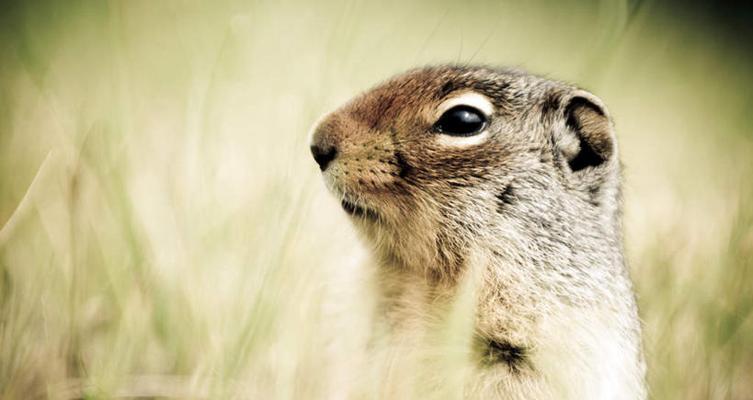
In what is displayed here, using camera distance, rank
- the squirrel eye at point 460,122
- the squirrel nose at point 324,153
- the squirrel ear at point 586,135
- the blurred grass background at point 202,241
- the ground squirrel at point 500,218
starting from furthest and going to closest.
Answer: the squirrel ear at point 586,135, the squirrel eye at point 460,122, the squirrel nose at point 324,153, the ground squirrel at point 500,218, the blurred grass background at point 202,241

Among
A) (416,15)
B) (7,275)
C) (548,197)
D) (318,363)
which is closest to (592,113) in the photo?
(548,197)

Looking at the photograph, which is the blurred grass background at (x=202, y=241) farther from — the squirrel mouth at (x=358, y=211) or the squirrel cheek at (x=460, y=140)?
the squirrel cheek at (x=460, y=140)

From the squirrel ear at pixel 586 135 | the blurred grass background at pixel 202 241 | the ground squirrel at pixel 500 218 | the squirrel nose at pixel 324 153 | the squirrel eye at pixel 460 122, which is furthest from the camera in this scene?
the squirrel ear at pixel 586 135

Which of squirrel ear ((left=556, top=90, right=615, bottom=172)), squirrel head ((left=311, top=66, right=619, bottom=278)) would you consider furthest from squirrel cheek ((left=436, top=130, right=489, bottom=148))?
squirrel ear ((left=556, top=90, right=615, bottom=172))

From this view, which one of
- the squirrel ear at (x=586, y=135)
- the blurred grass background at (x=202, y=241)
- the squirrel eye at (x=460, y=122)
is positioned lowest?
the blurred grass background at (x=202, y=241)

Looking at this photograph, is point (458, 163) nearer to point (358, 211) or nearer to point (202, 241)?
point (358, 211)

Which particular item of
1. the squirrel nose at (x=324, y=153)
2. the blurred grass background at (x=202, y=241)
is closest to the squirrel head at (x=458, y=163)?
the squirrel nose at (x=324, y=153)

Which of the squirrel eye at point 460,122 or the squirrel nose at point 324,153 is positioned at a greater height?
the squirrel eye at point 460,122
